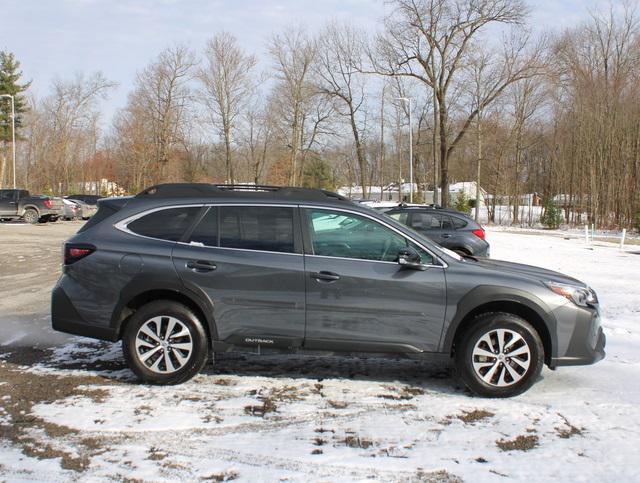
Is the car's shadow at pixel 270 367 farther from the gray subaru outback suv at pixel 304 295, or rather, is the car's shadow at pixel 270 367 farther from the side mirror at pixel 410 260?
the side mirror at pixel 410 260

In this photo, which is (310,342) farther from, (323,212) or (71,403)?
(71,403)

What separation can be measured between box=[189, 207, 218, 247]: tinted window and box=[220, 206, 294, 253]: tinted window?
57 millimetres

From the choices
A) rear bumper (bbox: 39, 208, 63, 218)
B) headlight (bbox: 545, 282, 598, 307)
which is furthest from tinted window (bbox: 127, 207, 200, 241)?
rear bumper (bbox: 39, 208, 63, 218)

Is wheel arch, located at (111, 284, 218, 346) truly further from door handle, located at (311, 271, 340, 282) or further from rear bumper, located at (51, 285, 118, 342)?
door handle, located at (311, 271, 340, 282)

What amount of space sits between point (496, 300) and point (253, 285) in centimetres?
207

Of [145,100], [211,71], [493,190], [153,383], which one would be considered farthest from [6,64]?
[153,383]

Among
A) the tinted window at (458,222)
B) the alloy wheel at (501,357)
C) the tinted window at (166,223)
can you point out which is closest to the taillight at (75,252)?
the tinted window at (166,223)

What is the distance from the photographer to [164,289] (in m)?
4.84

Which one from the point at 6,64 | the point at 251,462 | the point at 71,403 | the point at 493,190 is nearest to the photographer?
the point at 251,462

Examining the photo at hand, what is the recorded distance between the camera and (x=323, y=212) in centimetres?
501

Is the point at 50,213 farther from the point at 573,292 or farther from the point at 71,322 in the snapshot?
the point at 573,292

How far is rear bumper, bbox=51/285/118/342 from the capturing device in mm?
4926

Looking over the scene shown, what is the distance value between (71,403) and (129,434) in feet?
2.85

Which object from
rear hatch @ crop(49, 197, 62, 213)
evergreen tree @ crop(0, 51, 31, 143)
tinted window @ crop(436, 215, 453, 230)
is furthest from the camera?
evergreen tree @ crop(0, 51, 31, 143)
